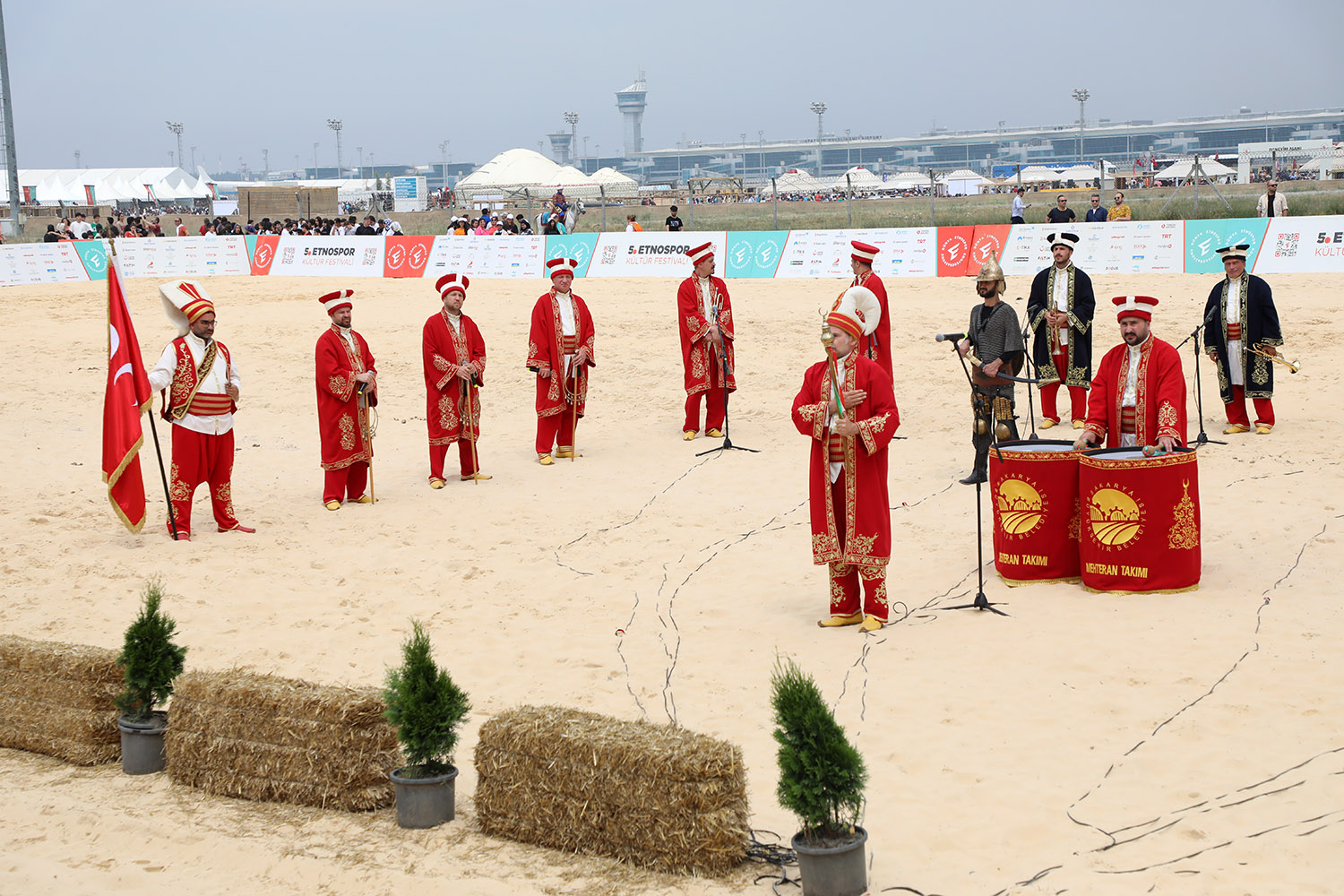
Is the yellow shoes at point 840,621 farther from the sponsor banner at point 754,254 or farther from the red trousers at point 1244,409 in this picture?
the sponsor banner at point 754,254

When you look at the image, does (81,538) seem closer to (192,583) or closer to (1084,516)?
(192,583)

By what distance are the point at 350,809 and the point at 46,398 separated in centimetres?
1327

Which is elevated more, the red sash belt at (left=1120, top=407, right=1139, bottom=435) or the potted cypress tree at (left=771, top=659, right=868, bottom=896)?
the red sash belt at (left=1120, top=407, right=1139, bottom=435)

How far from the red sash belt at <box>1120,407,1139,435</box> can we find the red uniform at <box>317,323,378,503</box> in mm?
6468

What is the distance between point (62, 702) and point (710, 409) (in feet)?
28.0

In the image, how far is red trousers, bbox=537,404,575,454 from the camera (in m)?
13.1

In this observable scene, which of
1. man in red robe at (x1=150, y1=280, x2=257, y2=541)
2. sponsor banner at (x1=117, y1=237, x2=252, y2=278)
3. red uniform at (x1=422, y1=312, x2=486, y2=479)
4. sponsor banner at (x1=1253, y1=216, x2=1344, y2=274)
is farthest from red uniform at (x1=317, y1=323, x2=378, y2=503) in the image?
sponsor banner at (x1=117, y1=237, x2=252, y2=278)

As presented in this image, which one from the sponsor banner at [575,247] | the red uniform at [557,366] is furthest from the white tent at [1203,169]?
the red uniform at [557,366]

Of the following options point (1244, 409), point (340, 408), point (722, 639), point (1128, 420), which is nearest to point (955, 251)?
point (1244, 409)

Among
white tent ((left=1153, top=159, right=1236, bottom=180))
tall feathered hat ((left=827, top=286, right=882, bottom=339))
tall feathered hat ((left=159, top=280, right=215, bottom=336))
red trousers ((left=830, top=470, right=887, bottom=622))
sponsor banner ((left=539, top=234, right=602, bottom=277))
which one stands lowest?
red trousers ((left=830, top=470, right=887, bottom=622))

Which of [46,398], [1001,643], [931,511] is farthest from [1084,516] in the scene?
[46,398]

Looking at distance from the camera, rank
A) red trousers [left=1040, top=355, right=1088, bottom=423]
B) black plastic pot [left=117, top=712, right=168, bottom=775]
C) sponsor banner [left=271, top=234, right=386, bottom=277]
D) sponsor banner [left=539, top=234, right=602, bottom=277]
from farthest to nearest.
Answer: sponsor banner [left=271, top=234, right=386, bottom=277] < sponsor banner [left=539, top=234, right=602, bottom=277] < red trousers [left=1040, top=355, right=1088, bottom=423] < black plastic pot [left=117, top=712, right=168, bottom=775]

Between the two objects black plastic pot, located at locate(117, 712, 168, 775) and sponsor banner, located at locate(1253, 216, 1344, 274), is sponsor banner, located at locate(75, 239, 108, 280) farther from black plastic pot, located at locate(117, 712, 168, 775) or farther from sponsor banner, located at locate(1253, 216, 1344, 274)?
black plastic pot, located at locate(117, 712, 168, 775)

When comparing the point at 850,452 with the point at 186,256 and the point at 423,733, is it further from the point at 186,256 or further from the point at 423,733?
the point at 186,256
